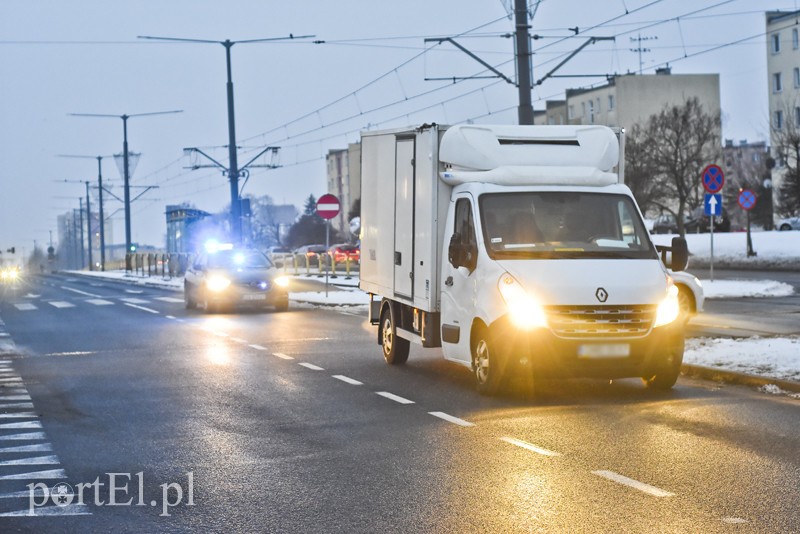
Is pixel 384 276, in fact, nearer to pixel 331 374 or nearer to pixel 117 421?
pixel 331 374

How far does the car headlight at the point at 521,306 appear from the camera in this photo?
434 inches

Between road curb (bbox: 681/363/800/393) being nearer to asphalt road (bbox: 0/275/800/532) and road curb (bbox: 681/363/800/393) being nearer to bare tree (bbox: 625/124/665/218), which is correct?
asphalt road (bbox: 0/275/800/532)

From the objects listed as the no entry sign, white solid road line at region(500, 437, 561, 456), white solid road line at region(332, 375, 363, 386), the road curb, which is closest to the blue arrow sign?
the no entry sign

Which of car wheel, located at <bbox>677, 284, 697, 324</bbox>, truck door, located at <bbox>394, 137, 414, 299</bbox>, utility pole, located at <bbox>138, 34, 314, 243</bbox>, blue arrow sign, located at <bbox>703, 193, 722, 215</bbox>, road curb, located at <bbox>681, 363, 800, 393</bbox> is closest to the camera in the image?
road curb, located at <bbox>681, 363, 800, 393</bbox>

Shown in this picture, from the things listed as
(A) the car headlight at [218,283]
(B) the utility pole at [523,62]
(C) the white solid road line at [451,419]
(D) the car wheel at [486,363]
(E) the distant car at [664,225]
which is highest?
(B) the utility pole at [523,62]

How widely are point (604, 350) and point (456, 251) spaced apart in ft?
6.30

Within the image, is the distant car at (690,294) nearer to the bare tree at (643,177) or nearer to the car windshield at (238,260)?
the car windshield at (238,260)

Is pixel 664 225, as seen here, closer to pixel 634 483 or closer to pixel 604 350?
pixel 604 350

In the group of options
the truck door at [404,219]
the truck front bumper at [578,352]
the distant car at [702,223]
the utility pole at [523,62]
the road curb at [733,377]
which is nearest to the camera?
the truck front bumper at [578,352]

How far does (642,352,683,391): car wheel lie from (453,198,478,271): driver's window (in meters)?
2.07

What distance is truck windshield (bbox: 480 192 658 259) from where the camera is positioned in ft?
38.7

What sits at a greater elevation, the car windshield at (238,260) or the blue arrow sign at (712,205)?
the blue arrow sign at (712,205)

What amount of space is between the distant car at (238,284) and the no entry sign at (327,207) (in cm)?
204

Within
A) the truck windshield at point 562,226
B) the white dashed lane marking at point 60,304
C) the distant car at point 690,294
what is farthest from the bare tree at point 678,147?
the truck windshield at point 562,226
